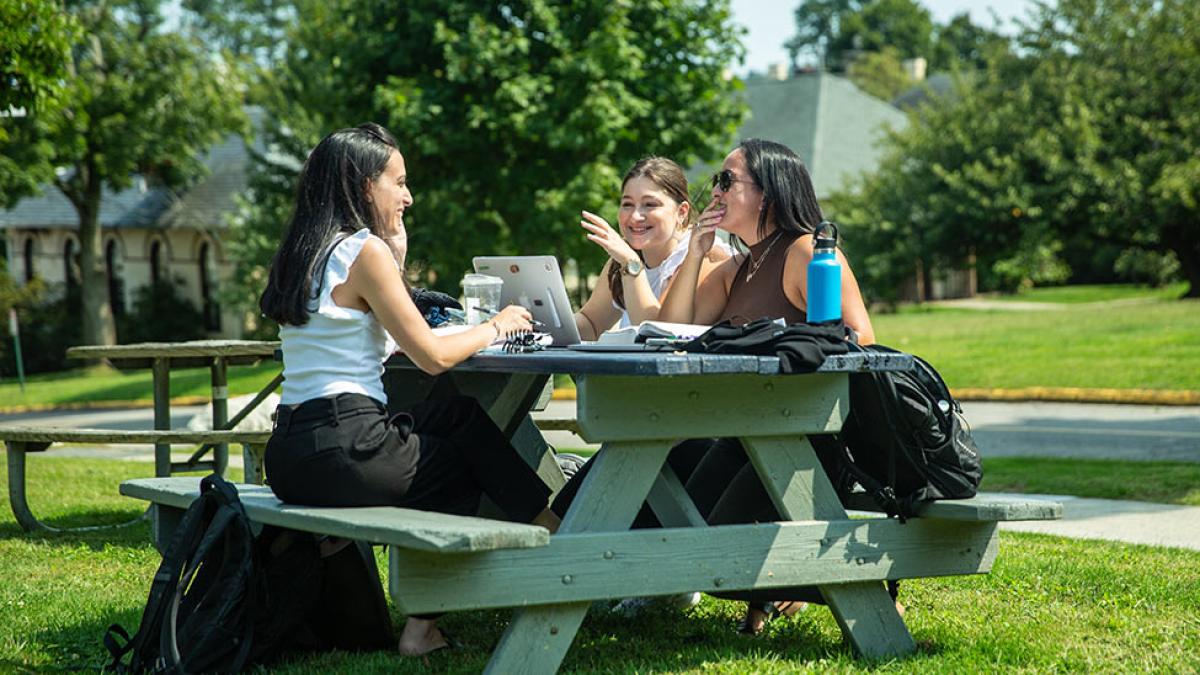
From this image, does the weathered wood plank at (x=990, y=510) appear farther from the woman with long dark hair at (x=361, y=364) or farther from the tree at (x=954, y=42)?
the tree at (x=954, y=42)

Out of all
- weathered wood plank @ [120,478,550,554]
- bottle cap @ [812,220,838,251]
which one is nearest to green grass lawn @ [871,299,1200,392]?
bottle cap @ [812,220,838,251]

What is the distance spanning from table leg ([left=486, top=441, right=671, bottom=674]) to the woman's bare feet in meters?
0.77

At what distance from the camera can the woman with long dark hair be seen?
4.55 m

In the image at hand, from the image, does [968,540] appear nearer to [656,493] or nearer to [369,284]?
[656,493]

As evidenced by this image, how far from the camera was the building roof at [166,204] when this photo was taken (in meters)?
41.2

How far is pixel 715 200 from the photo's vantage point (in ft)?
17.8

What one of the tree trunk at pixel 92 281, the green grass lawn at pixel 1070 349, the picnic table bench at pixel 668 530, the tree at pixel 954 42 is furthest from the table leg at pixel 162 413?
the tree at pixel 954 42

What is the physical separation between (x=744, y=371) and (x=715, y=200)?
1385 mm

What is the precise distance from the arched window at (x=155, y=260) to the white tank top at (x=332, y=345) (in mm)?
40181

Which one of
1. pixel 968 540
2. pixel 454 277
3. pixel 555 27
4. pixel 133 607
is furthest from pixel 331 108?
pixel 968 540

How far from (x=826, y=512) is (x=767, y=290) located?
0.99 m

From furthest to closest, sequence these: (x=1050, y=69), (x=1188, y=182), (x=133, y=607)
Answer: (x=1050, y=69) < (x=1188, y=182) < (x=133, y=607)

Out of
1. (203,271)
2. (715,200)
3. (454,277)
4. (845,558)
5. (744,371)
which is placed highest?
(715,200)

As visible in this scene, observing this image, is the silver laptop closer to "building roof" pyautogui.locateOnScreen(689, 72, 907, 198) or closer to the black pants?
the black pants
